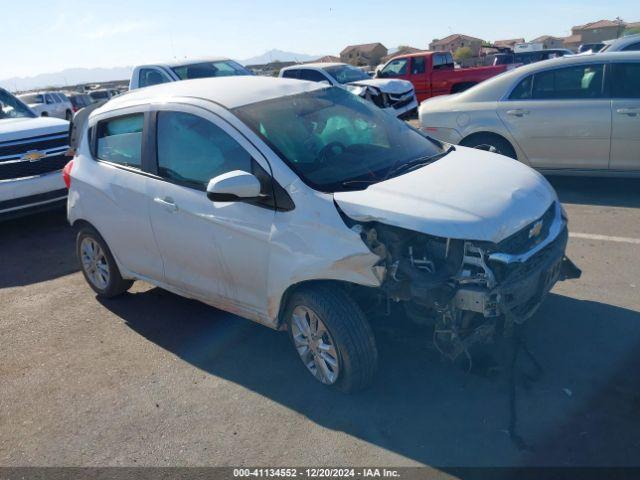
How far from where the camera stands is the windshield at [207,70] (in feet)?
37.5

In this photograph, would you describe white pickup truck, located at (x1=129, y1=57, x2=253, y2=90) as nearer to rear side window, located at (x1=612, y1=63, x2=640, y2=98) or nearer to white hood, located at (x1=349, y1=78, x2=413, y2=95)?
white hood, located at (x1=349, y1=78, x2=413, y2=95)

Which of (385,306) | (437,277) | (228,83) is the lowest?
(385,306)

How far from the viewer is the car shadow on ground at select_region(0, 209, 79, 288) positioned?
6309 mm

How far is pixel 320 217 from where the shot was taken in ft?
11.4

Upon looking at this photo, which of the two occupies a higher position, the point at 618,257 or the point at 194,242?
the point at 194,242

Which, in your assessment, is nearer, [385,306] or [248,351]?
[385,306]

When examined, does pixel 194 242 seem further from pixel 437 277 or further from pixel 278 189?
pixel 437 277

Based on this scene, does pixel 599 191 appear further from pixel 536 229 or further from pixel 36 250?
pixel 36 250

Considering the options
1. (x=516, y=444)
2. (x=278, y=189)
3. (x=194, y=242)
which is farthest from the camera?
(x=194, y=242)

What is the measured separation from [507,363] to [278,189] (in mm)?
1792

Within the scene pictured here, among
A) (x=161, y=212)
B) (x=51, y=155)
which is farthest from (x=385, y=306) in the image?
(x=51, y=155)

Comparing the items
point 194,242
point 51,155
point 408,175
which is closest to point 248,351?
point 194,242

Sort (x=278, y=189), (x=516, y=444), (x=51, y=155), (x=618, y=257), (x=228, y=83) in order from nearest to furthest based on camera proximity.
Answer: (x=516, y=444) < (x=278, y=189) < (x=228, y=83) < (x=618, y=257) < (x=51, y=155)

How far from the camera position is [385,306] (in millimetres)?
3715
